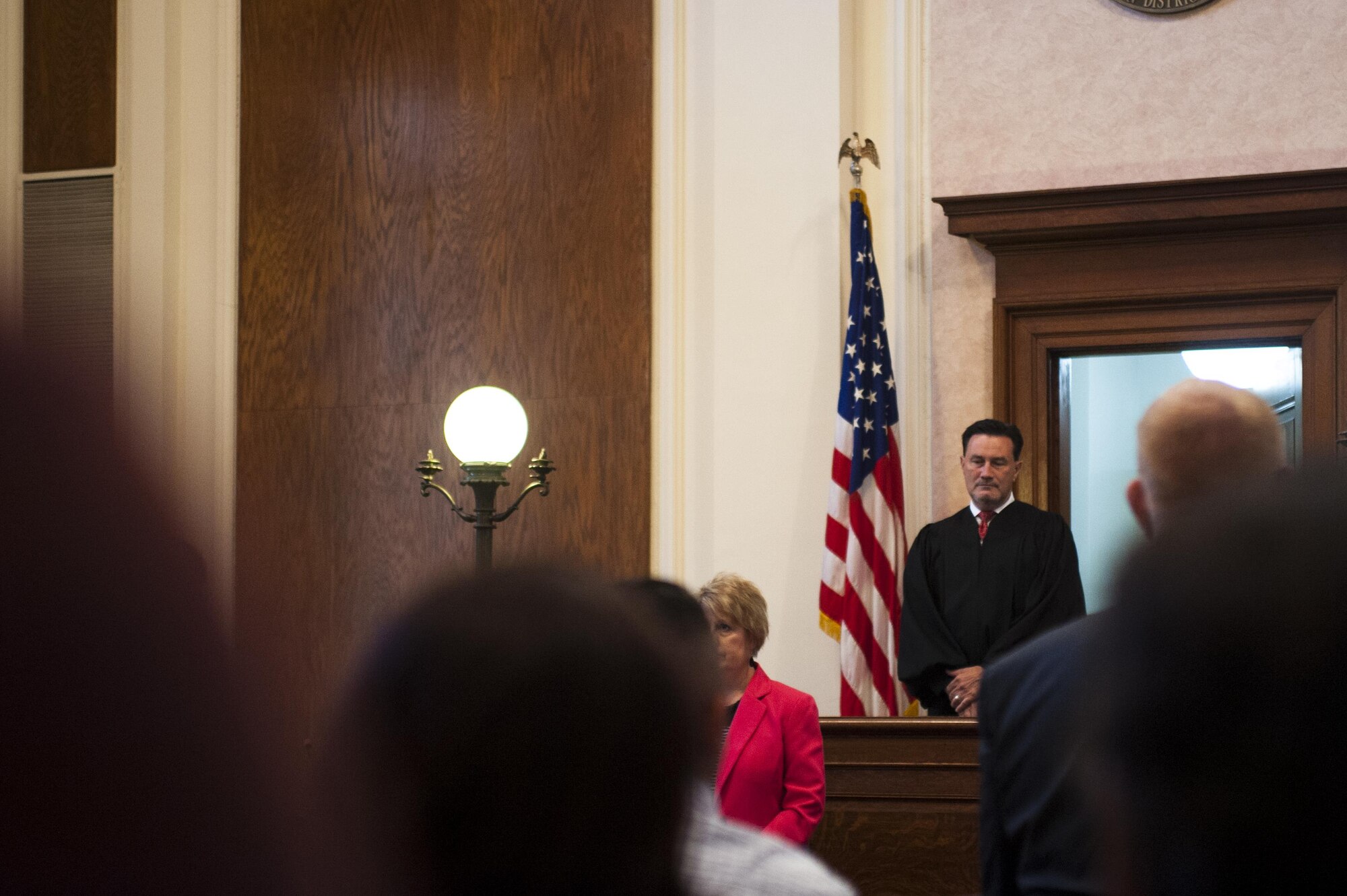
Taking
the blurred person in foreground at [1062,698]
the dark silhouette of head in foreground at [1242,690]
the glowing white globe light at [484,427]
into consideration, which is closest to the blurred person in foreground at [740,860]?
the dark silhouette of head in foreground at [1242,690]

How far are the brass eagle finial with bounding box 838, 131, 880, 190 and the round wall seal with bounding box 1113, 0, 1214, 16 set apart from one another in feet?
4.46

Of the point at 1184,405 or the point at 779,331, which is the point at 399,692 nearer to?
the point at 1184,405

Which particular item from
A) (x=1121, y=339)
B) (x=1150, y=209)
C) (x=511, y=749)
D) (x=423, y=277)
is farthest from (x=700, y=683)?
(x=423, y=277)

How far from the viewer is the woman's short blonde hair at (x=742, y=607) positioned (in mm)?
3885

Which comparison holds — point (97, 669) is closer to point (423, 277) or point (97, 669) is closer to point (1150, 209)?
point (1150, 209)

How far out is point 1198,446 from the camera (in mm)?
1498

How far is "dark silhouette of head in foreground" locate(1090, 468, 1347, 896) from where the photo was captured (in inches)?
27.8

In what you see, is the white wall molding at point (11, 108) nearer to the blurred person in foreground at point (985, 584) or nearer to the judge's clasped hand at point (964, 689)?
the blurred person in foreground at point (985, 584)

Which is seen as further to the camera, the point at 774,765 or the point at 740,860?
the point at 774,765

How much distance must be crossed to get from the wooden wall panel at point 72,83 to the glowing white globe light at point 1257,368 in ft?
19.6

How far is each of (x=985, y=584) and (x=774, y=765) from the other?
226 centimetres

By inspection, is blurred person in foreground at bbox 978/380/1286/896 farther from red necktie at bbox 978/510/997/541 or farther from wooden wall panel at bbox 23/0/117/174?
A: wooden wall panel at bbox 23/0/117/174

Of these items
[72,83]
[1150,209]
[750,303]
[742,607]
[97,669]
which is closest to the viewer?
[97,669]

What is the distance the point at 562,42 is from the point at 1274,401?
4.11 m
